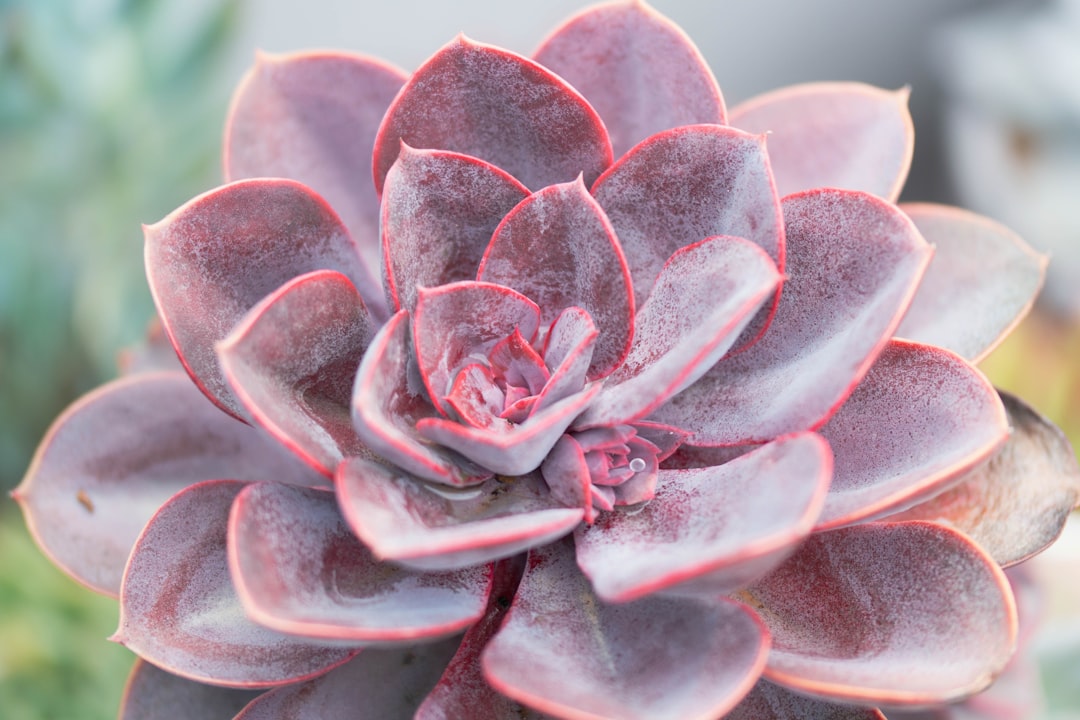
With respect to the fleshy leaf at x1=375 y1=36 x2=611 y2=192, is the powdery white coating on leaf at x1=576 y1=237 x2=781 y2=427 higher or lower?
lower

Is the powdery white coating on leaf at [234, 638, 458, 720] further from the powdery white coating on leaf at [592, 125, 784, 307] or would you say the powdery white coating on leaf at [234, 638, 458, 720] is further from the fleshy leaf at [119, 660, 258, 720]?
the powdery white coating on leaf at [592, 125, 784, 307]

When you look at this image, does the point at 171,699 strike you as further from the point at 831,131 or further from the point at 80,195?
the point at 80,195

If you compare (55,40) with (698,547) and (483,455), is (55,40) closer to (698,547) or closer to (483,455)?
(483,455)

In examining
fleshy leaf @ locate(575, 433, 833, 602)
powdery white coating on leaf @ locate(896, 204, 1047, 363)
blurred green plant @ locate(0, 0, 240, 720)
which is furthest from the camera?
blurred green plant @ locate(0, 0, 240, 720)

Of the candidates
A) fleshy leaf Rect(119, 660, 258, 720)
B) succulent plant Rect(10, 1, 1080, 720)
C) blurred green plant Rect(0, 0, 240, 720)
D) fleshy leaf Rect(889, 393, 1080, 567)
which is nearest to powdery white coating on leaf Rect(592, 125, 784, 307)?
succulent plant Rect(10, 1, 1080, 720)

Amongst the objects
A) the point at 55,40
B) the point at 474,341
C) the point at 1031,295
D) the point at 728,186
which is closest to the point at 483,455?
the point at 474,341
